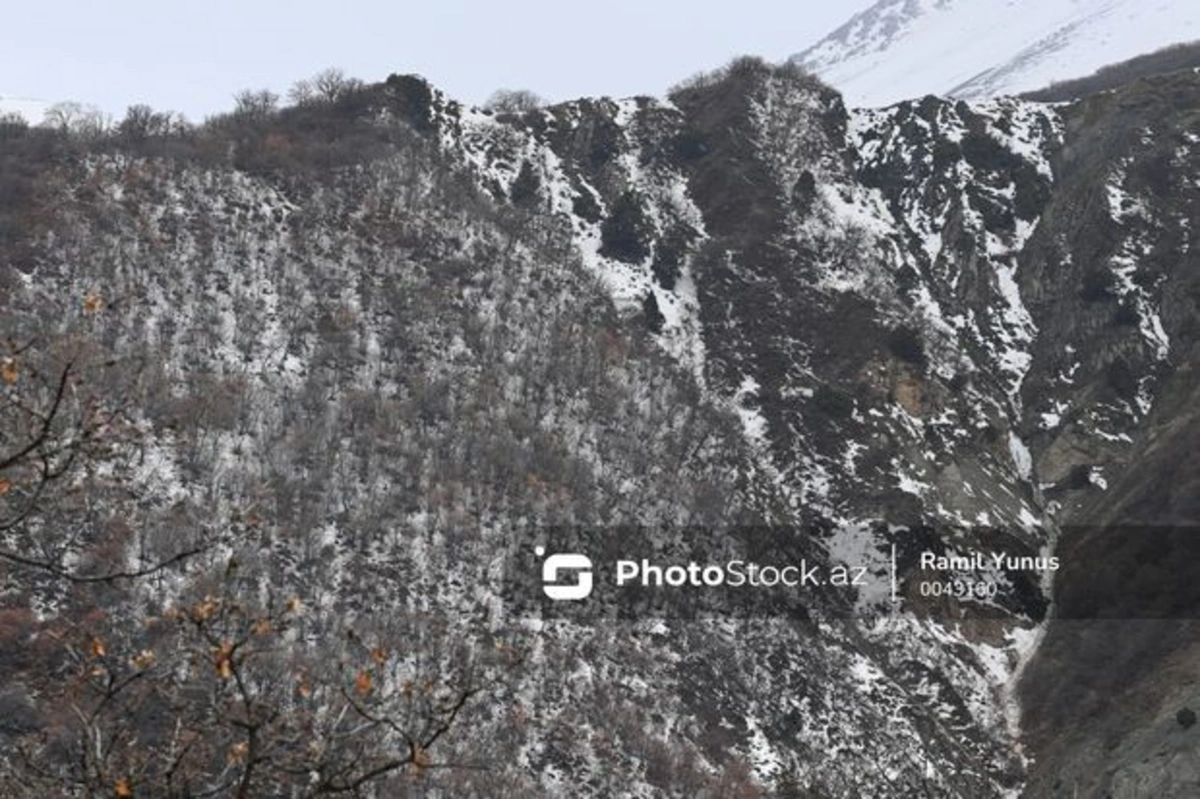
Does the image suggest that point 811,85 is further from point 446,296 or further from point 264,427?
point 264,427

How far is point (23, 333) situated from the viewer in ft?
124

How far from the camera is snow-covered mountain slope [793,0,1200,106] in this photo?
12212cm

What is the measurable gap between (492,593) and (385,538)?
14.6ft

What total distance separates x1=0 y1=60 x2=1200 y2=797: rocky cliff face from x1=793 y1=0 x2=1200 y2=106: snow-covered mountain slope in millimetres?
60003

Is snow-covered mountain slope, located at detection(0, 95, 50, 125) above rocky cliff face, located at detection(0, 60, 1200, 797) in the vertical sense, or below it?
above

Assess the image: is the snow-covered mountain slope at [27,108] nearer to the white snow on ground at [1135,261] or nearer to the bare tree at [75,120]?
the bare tree at [75,120]

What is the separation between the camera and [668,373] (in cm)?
5134

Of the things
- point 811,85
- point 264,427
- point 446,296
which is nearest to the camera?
point 264,427

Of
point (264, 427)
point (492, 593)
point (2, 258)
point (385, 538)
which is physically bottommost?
point (492, 593)

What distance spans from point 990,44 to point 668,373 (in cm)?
12082

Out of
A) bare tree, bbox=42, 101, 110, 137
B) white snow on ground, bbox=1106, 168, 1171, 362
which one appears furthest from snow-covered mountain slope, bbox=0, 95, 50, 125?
white snow on ground, bbox=1106, 168, 1171, 362

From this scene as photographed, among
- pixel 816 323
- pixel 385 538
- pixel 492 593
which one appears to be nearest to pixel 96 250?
pixel 385 538

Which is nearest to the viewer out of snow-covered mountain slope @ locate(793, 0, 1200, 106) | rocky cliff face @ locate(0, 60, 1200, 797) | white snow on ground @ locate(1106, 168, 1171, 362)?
rocky cliff face @ locate(0, 60, 1200, 797)

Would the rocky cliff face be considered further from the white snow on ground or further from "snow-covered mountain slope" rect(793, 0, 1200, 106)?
"snow-covered mountain slope" rect(793, 0, 1200, 106)
